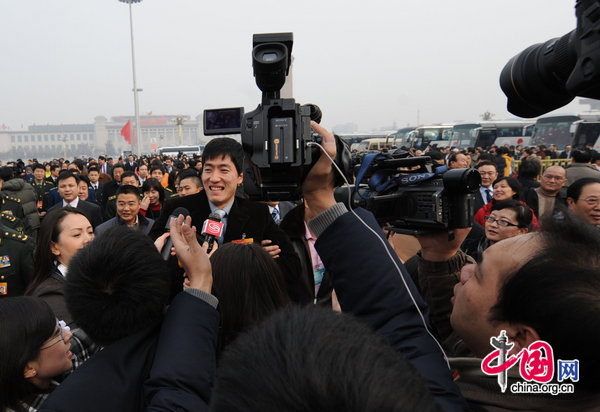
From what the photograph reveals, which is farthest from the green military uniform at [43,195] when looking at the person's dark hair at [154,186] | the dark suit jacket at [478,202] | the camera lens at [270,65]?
the camera lens at [270,65]

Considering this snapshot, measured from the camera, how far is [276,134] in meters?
1.31

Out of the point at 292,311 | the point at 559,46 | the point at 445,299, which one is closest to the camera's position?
the point at 292,311

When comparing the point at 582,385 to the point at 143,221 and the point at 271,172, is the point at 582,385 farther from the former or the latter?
the point at 143,221

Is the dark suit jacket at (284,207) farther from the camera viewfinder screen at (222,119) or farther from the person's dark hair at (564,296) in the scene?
the person's dark hair at (564,296)

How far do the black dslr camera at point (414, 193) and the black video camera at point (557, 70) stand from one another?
0.35 metres

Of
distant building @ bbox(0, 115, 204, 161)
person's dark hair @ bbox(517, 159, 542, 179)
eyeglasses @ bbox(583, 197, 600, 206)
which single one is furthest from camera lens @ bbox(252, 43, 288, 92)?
distant building @ bbox(0, 115, 204, 161)

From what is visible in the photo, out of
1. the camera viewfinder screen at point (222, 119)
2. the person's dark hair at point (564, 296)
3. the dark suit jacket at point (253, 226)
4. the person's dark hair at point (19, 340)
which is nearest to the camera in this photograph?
the person's dark hair at point (564, 296)

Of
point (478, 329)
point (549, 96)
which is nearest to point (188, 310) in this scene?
point (478, 329)

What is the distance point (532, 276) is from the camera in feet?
3.26

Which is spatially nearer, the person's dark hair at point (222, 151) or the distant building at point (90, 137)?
the person's dark hair at point (222, 151)

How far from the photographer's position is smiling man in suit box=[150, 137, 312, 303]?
2.76m

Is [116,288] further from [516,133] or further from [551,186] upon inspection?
[516,133]

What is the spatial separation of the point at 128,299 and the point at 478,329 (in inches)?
38.1

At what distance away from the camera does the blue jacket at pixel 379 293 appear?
42.2 inches
